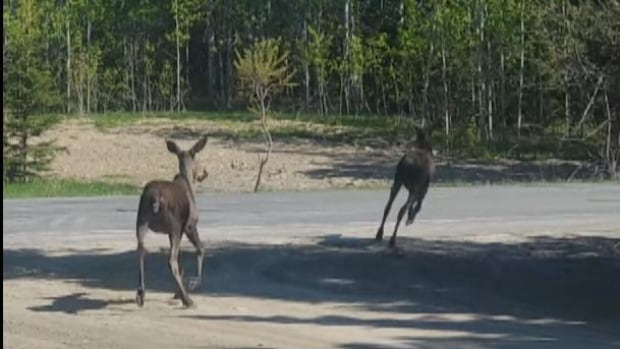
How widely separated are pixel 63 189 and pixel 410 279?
22896 millimetres

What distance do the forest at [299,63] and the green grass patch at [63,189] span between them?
304 centimetres

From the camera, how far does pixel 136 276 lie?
19797 millimetres

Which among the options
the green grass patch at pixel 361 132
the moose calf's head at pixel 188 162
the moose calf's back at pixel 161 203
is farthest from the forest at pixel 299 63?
the moose calf's back at pixel 161 203

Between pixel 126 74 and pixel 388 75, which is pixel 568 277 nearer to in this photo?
pixel 388 75

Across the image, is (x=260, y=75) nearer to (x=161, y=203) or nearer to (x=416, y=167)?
(x=416, y=167)

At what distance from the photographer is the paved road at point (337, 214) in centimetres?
2583

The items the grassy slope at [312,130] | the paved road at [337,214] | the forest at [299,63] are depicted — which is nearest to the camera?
the paved road at [337,214]

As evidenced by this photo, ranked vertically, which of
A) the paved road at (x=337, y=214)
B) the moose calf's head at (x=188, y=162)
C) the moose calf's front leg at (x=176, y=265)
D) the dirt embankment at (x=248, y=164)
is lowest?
the dirt embankment at (x=248, y=164)

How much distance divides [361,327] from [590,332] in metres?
2.54

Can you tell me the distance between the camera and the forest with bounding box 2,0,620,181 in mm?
53062

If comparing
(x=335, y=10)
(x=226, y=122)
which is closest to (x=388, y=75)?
(x=226, y=122)

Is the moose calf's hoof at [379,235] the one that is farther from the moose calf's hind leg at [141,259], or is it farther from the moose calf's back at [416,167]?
the moose calf's hind leg at [141,259]

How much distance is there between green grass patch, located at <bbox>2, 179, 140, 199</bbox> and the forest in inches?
120

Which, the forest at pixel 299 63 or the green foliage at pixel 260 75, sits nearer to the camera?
the forest at pixel 299 63
